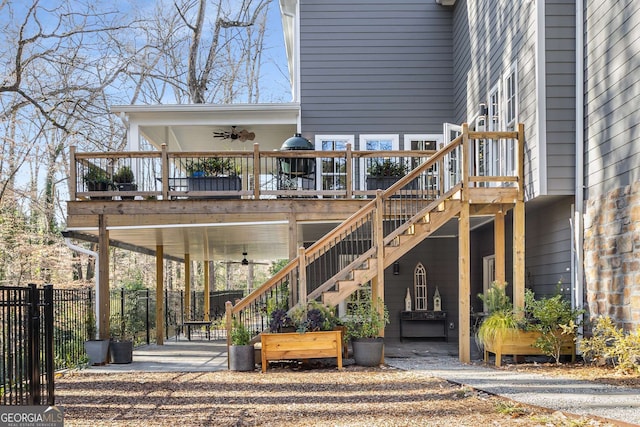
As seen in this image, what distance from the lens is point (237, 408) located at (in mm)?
7145

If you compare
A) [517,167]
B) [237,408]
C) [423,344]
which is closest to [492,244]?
[423,344]

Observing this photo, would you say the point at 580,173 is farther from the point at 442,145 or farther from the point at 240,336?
the point at 240,336

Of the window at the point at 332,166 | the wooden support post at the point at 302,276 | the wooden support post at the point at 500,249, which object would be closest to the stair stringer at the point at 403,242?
the wooden support post at the point at 302,276

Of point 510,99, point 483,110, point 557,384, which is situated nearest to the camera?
point 557,384

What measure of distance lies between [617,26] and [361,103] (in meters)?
7.08

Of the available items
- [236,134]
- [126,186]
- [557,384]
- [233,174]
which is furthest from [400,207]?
[236,134]

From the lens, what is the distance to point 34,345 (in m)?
6.71

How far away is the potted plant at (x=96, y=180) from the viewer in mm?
12367

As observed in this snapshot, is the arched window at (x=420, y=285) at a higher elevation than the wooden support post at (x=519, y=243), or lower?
lower

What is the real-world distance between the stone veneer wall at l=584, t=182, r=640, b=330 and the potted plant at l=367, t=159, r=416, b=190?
4166mm

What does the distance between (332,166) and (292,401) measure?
25.8 feet

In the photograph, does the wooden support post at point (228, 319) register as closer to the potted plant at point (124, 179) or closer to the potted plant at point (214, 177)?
the potted plant at point (214, 177)

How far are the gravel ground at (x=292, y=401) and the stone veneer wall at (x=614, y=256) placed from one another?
7.82 feet

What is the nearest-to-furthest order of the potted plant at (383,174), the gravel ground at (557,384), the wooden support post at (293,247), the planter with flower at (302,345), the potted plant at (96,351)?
the gravel ground at (557,384)
the planter with flower at (302,345)
the wooden support post at (293,247)
the potted plant at (96,351)
the potted plant at (383,174)
